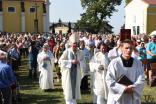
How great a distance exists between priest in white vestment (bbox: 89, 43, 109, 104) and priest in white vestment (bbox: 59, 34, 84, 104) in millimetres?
763

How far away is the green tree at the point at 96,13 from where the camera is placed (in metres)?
76.2

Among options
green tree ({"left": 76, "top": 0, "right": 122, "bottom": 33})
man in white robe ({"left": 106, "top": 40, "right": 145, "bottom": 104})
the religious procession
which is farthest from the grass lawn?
green tree ({"left": 76, "top": 0, "right": 122, "bottom": 33})

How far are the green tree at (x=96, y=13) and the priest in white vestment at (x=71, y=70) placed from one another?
62494mm

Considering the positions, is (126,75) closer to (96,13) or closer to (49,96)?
(49,96)

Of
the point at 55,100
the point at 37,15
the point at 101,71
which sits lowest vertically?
the point at 55,100

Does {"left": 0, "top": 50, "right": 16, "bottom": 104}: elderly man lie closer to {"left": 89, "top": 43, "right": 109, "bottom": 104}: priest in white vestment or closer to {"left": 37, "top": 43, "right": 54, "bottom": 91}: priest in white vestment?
{"left": 89, "top": 43, "right": 109, "bottom": 104}: priest in white vestment

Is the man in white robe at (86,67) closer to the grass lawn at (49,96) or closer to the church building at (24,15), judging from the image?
the grass lawn at (49,96)

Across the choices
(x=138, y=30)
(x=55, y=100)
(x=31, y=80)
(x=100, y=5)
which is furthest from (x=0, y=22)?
(x=55, y=100)

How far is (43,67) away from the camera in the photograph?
16219 millimetres

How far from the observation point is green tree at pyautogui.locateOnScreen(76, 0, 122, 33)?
3002 inches

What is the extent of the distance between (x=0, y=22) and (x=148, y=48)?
6116 centimetres

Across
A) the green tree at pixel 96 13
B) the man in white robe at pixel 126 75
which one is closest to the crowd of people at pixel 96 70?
the man in white robe at pixel 126 75

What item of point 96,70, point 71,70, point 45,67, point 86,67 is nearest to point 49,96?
point 45,67

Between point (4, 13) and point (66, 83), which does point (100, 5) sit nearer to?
point (4, 13)
